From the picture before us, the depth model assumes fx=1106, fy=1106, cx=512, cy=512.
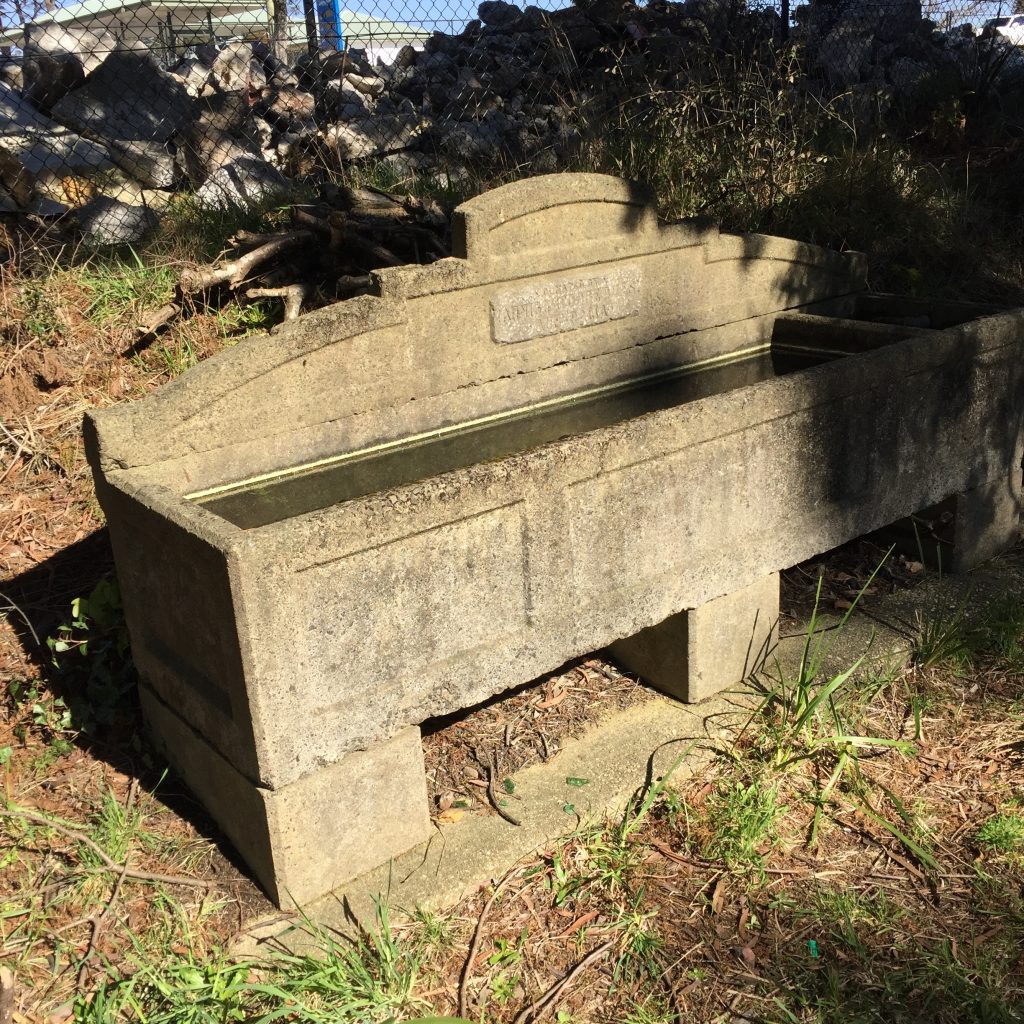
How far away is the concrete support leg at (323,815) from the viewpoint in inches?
107

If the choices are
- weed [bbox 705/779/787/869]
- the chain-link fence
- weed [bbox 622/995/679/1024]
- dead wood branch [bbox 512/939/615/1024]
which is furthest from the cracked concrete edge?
the chain-link fence

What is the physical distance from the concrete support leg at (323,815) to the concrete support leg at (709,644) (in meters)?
1.01

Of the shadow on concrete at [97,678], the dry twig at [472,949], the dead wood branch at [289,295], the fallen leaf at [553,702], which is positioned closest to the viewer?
the dry twig at [472,949]

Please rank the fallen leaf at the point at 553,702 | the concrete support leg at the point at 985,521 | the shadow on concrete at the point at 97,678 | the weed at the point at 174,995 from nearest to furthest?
the weed at the point at 174,995 → the shadow on concrete at the point at 97,678 → the fallen leaf at the point at 553,702 → the concrete support leg at the point at 985,521

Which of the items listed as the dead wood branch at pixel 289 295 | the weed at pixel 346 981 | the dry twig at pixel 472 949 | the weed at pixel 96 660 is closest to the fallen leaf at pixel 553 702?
the dry twig at pixel 472 949

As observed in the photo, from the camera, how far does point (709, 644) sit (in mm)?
3543

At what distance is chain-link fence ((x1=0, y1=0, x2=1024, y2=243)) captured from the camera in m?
6.74

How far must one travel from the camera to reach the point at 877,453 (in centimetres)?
379

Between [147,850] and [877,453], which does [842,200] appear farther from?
[147,850]

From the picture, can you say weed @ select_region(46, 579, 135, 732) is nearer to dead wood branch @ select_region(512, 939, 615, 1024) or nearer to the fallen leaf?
the fallen leaf

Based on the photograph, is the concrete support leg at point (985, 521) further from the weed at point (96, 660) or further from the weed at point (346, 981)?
the weed at point (96, 660)

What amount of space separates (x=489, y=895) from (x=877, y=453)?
2.00 m

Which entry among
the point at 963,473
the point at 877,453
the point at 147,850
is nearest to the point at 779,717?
the point at 877,453

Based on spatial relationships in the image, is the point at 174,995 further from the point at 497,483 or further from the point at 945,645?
the point at 945,645
